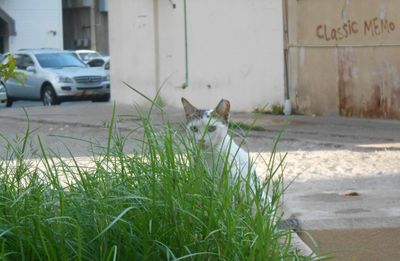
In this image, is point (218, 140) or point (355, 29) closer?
point (218, 140)

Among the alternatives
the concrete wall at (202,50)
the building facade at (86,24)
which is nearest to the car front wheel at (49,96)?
the concrete wall at (202,50)

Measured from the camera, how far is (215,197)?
442 centimetres

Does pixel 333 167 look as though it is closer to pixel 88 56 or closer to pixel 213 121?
pixel 213 121

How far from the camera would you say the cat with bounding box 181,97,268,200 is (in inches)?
195

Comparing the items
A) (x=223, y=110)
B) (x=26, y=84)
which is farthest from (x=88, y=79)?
(x=223, y=110)

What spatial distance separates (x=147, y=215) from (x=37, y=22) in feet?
138

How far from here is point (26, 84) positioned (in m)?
26.0

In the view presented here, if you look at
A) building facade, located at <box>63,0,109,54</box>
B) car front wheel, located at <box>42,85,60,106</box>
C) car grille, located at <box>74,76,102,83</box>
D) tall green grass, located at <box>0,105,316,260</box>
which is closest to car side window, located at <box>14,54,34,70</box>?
car front wheel, located at <box>42,85,60,106</box>

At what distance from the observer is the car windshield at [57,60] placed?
26188mm

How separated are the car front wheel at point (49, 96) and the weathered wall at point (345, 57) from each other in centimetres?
1085

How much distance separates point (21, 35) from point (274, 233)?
1641 inches

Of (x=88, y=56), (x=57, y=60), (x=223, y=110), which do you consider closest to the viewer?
(x=223, y=110)

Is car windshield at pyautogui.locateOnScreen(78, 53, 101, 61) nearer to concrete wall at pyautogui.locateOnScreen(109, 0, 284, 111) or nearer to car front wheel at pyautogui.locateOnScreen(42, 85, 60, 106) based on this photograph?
car front wheel at pyautogui.locateOnScreen(42, 85, 60, 106)

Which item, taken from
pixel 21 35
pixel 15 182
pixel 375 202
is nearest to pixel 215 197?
pixel 15 182
